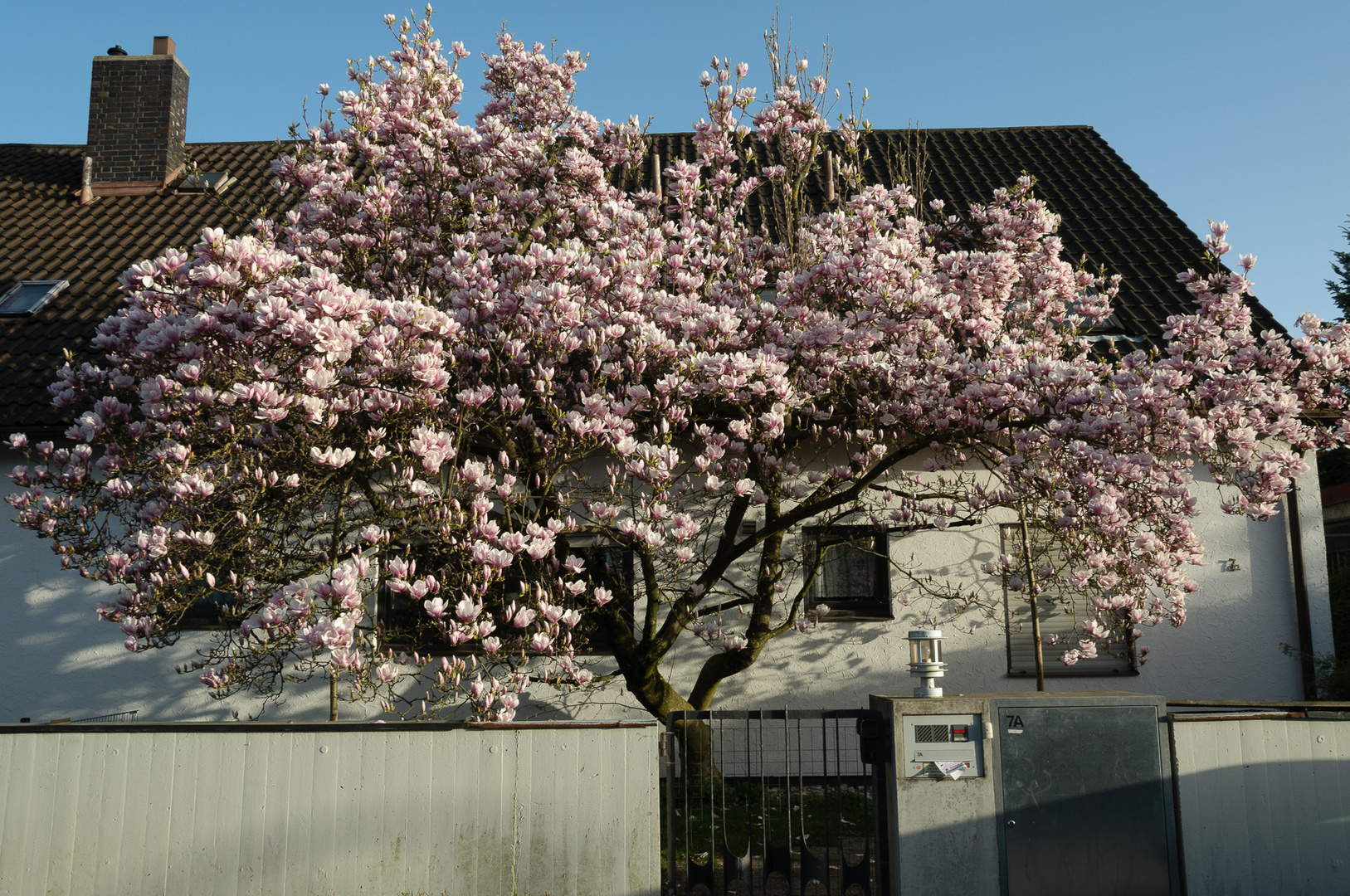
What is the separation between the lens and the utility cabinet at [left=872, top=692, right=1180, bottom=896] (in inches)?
207

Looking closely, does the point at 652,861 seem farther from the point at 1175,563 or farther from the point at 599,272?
the point at 1175,563

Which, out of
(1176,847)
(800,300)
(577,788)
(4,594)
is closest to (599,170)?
(800,300)

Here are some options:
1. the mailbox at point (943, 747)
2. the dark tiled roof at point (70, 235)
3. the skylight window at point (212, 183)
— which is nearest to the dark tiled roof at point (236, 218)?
the dark tiled roof at point (70, 235)

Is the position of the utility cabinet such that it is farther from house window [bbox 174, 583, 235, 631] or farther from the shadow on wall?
house window [bbox 174, 583, 235, 631]

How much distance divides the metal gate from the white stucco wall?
602mm

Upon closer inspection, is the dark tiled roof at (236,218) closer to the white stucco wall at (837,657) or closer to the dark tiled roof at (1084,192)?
the dark tiled roof at (1084,192)

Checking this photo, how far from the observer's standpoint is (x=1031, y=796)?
534 centimetres

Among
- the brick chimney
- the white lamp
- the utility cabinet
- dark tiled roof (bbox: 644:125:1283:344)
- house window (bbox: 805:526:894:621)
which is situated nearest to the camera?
the utility cabinet

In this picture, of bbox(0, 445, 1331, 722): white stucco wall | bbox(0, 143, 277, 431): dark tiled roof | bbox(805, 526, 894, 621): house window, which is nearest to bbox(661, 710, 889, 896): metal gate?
bbox(0, 445, 1331, 722): white stucco wall

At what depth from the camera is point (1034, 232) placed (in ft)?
26.7

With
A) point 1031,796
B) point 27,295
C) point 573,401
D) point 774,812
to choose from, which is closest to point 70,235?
point 27,295

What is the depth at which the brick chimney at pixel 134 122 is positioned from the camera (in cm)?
1270

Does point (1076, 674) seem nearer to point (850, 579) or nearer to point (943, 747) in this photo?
point (850, 579)

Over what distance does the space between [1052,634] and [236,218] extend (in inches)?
413
